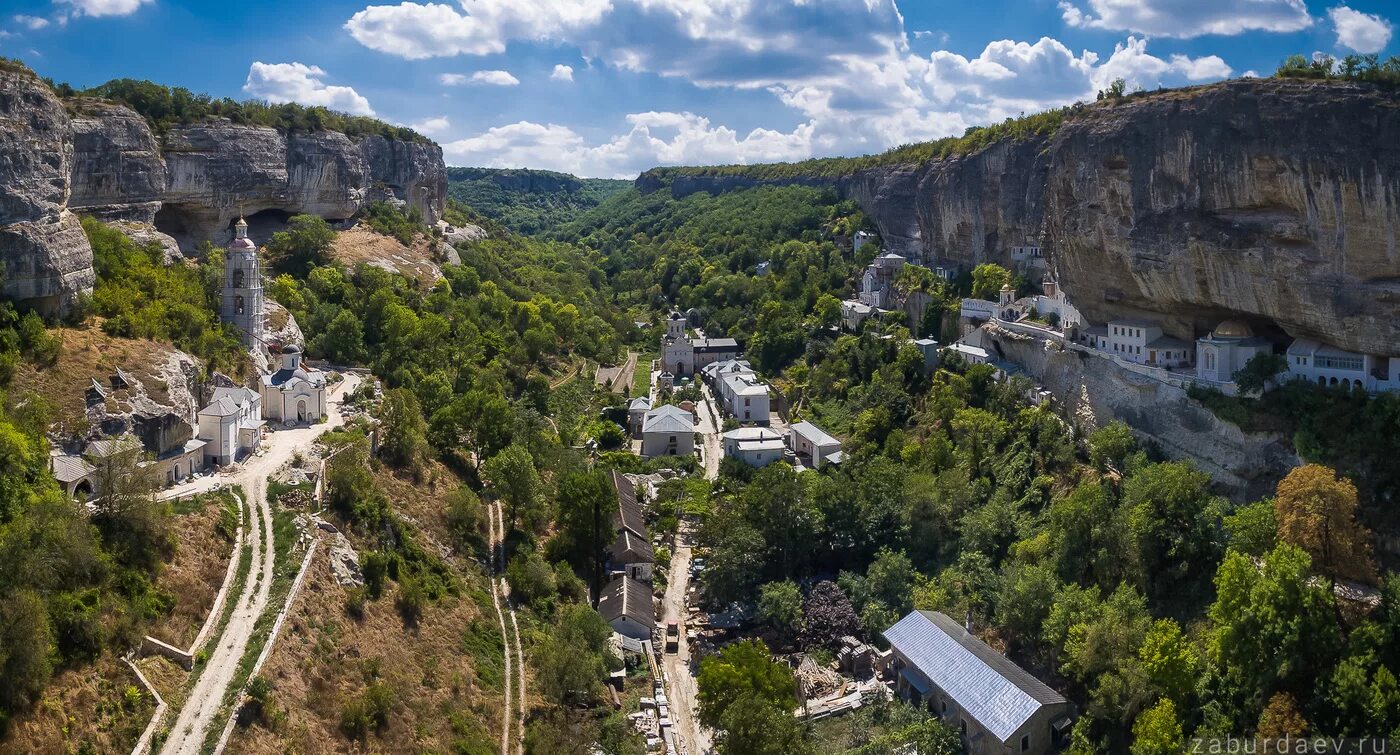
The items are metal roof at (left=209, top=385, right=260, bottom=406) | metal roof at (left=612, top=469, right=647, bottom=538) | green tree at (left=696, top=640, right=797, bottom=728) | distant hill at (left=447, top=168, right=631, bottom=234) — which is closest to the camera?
green tree at (left=696, top=640, right=797, bottom=728)

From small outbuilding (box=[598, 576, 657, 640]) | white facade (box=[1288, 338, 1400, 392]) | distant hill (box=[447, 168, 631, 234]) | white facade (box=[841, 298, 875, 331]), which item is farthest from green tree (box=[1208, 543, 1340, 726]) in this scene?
distant hill (box=[447, 168, 631, 234])

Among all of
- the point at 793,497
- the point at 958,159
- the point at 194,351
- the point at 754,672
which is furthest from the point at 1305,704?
the point at 958,159

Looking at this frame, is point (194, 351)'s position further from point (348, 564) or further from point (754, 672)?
point (754, 672)

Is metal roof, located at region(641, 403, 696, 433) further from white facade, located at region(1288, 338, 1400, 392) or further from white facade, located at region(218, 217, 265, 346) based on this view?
white facade, located at region(1288, 338, 1400, 392)

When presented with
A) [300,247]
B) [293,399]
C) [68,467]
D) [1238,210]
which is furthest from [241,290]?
[1238,210]

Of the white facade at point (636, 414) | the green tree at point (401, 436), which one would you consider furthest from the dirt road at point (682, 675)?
the white facade at point (636, 414)

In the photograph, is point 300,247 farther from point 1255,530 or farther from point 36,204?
point 1255,530

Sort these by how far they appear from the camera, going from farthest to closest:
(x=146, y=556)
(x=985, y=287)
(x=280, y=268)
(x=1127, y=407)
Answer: (x=280, y=268) → (x=985, y=287) → (x=1127, y=407) → (x=146, y=556)
